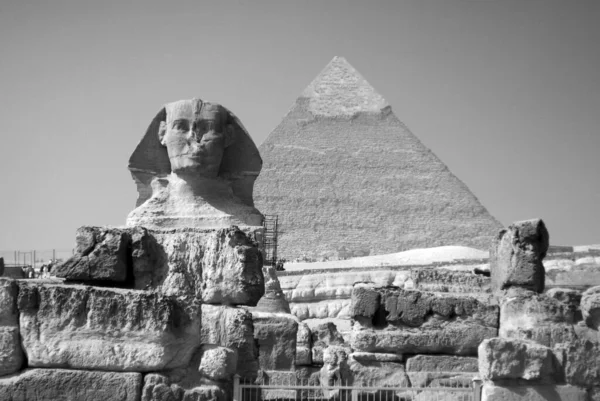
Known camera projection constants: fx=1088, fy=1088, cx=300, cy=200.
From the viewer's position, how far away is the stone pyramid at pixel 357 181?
516 ft

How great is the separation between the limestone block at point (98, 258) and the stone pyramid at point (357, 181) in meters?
149

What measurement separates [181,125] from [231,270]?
397 centimetres

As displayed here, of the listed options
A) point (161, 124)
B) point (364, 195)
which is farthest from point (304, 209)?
point (161, 124)

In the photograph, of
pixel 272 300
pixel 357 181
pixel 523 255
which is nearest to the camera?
pixel 523 255

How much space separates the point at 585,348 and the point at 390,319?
1300 millimetres

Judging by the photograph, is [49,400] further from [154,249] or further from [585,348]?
[585,348]

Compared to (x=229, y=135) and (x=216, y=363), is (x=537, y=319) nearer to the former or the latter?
(x=216, y=363)

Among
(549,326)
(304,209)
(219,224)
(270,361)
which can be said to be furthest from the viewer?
(304,209)

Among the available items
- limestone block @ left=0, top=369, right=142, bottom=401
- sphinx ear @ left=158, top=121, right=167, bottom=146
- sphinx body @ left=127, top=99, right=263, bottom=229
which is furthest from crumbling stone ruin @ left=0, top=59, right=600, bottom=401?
sphinx ear @ left=158, top=121, right=167, bottom=146

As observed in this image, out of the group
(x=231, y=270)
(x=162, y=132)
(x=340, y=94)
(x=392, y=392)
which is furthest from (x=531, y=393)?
(x=340, y=94)

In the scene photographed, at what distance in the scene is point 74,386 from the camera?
3.92 m

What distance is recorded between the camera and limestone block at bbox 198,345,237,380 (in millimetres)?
→ 4012

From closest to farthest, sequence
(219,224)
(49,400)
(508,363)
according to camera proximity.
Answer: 1. (49,400)
2. (508,363)
3. (219,224)

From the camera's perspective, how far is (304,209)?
158000mm
